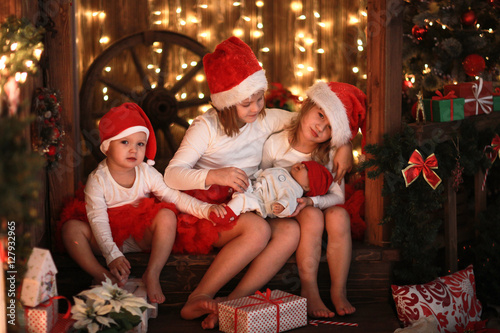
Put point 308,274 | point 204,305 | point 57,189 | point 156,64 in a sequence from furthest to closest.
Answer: point 156,64, point 57,189, point 308,274, point 204,305

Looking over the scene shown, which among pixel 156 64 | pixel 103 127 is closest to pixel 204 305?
pixel 103 127

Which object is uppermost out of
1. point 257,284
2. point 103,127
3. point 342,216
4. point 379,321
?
point 103,127

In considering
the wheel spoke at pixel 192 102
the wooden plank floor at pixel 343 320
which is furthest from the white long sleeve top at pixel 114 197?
the wheel spoke at pixel 192 102

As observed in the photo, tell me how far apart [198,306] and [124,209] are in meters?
0.61

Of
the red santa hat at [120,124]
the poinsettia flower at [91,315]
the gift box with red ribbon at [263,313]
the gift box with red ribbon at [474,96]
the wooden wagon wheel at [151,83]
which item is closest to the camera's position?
the poinsettia flower at [91,315]

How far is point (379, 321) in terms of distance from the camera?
2764 millimetres

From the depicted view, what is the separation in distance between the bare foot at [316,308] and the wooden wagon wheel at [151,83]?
2003 mm

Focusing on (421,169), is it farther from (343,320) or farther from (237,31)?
(237,31)

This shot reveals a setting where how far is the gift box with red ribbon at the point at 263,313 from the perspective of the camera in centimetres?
248

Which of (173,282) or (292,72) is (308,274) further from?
(292,72)

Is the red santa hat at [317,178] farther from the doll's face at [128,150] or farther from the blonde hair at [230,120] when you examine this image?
the doll's face at [128,150]

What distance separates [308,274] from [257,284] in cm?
25

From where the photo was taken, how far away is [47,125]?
105 inches

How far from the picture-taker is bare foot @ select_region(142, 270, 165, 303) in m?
2.66
